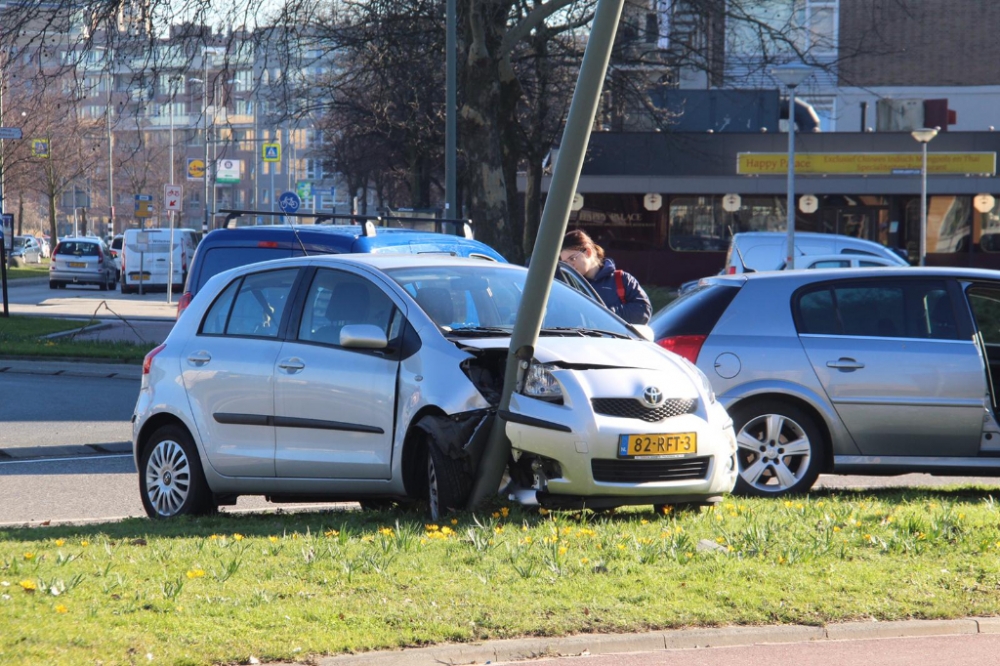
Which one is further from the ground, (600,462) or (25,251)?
(600,462)

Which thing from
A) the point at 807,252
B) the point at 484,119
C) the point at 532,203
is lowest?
the point at 807,252

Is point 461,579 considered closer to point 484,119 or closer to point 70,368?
point 70,368

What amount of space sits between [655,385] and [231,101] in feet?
49.0

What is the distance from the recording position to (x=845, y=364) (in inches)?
353

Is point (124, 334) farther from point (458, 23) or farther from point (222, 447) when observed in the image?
point (222, 447)

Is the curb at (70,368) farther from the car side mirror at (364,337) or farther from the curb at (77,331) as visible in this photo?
the car side mirror at (364,337)

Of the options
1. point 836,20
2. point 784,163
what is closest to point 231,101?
point 784,163

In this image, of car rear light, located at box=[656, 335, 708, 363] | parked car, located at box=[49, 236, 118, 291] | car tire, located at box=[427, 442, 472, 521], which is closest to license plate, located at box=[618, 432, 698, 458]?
car tire, located at box=[427, 442, 472, 521]

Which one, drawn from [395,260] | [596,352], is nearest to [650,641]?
[596,352]

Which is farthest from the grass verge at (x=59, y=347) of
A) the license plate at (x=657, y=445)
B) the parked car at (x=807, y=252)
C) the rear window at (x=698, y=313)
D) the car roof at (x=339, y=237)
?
the license plate at (x=657, y=445)

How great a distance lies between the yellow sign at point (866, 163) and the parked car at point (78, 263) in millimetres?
22112

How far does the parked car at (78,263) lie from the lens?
45094 mm

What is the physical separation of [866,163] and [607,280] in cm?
3273

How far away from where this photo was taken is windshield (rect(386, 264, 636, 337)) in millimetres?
7852
